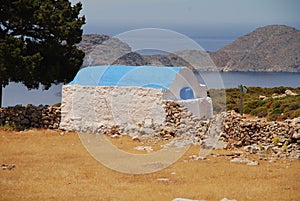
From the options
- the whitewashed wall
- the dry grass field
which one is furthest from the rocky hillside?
the dry grass field

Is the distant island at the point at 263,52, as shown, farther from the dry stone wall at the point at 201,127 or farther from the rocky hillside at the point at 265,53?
the dry stone wall at the point at 201,127

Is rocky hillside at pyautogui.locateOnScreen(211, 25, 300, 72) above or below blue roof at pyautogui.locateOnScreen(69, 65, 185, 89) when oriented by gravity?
below

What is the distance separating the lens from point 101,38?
3216 centimetres

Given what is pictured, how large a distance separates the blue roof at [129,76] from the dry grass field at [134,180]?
429 cm

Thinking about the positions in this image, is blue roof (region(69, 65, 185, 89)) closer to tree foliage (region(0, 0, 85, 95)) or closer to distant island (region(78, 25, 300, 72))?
tree foliage (region(0, 0, 85, 95))

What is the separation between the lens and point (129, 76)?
60.0 ft

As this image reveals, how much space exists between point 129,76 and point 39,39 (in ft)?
14.9

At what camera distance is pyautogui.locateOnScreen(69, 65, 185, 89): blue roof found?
58.2ft

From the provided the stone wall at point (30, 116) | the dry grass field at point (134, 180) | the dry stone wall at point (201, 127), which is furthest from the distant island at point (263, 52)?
the dry grass field at point (134, 180)

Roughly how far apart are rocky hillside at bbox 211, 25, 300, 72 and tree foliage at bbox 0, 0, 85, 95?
143 ft

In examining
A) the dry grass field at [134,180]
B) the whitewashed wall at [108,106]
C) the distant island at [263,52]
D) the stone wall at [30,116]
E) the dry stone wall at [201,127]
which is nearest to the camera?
the dry grass field at [134,180]

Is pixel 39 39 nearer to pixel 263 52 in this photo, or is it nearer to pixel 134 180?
pixel 134 180

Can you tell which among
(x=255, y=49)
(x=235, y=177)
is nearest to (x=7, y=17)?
(x=235, y=177)

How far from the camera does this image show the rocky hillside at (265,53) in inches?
2574
